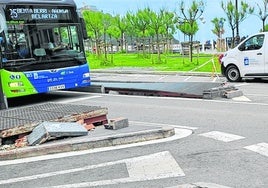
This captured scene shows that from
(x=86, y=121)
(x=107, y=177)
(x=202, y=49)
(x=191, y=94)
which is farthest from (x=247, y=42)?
(x=202, y=49)

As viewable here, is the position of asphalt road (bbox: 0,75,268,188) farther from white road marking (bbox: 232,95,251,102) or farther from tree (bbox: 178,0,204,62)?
tree (bbox: 178,0,204,62)

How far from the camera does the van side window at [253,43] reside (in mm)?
18580

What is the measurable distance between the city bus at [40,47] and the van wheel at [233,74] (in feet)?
23.5

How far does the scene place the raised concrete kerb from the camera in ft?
23.8

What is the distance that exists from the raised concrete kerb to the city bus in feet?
18.4

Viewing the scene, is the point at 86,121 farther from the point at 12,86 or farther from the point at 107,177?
the point at 12,86

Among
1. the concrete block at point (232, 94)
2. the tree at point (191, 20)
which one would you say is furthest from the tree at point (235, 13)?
the concrete block at point (232, 94)

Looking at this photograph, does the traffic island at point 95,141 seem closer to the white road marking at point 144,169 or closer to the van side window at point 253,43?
the white road marking at point 144,169

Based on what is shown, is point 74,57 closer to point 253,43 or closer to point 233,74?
point 233,74

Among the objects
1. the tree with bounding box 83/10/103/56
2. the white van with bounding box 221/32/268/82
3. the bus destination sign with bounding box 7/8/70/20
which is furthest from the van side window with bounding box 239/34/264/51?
the tree with bounding box 83/10/103/56

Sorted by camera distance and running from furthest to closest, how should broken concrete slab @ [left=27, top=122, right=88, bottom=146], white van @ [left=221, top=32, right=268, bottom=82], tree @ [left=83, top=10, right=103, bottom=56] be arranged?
tree @ [left=83, top=10, right=103, bottom=56] → white van @ [left=221, top=32, right=268, bottom=82] → broken concrete slab @ [left=27, top=122, right=88, bottom=146]

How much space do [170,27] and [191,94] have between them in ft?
97.0

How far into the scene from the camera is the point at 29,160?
703 centimetres

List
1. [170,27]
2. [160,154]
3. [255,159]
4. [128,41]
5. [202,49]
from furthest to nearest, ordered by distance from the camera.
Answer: [128,41]
[202,49]
[170,27]
[160,154]
[255,159]
